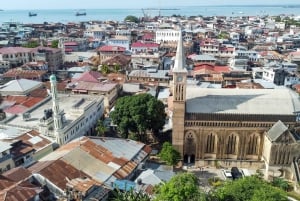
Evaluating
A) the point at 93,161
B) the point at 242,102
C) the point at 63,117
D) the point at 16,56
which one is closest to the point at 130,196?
the point at 93,161

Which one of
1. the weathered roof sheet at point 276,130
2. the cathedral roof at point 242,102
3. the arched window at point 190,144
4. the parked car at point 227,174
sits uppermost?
the cathedral roof at point 242,102

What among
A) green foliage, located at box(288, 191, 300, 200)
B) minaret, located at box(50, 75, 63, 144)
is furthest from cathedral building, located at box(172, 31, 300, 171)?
minaret, located at box(50, 75, 63, 144)

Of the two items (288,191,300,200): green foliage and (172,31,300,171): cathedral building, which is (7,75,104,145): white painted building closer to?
(172,31,300,171): cathedral building

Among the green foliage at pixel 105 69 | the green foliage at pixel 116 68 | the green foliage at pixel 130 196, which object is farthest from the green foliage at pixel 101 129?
the green foliage at pixel 116 68

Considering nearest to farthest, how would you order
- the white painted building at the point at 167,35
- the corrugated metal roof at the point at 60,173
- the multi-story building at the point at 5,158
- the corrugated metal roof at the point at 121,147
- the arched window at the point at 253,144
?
the corrugated metal roof at the point at 60,173 < the multi-story building at the point at 5,158 < the corrugated metal roof at the point at 121,147 < the arched window at the point at 253,144 < the white painted building at the point at 167,35

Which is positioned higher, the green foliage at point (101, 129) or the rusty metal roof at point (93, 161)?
the rusty metal roof at point (93, 161)

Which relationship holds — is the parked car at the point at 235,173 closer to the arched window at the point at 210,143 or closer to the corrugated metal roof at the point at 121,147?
the arched window at the point at 210,143

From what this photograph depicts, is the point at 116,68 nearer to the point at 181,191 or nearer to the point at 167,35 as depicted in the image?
the point at 167,35

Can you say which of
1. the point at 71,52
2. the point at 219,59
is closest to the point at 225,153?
the point at 219,59

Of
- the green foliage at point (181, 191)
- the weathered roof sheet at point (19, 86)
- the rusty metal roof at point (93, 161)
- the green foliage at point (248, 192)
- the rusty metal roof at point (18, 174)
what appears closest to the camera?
the green foliage at point (248, 192)

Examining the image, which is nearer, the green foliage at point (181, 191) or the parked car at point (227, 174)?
the green foliage at point (181, 191)
